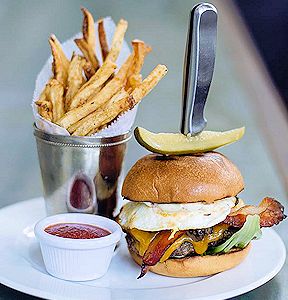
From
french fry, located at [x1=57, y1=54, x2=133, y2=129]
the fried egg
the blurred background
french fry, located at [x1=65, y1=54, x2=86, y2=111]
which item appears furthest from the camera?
the blurred background

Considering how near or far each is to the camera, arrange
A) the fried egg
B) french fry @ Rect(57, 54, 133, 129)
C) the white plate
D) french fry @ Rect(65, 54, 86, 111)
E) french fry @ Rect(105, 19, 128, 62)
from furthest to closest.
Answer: french fry @ Rect(105, 19, 128, 62) < french fry @ Rect(65, 54, 86, 111) < french fry @ Rect(57, 54, 133, 129) < the fried egg < the white plate

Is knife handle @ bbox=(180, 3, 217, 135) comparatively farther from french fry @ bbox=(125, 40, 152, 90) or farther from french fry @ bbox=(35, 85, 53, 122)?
french fry @ bbox=(35, 85, 53, 122)

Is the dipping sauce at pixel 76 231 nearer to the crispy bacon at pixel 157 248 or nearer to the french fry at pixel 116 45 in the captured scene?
the crispy bacon at pixel 157 248

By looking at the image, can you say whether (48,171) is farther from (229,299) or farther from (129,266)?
(229,299)

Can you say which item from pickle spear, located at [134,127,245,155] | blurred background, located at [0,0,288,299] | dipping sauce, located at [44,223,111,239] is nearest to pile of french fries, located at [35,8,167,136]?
pickle spear, located at [134,127,245,155]

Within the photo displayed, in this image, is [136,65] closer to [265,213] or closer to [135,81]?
[135,81]
